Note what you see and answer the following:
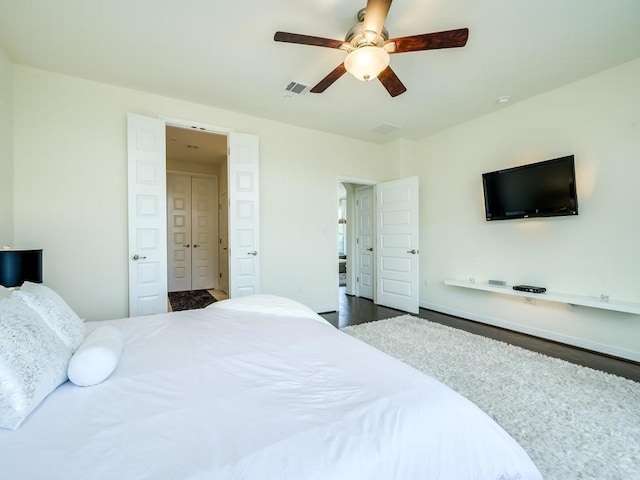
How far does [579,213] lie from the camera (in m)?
3.07

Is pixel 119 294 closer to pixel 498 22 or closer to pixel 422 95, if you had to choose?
pixel 422 95

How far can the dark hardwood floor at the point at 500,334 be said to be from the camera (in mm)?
2598

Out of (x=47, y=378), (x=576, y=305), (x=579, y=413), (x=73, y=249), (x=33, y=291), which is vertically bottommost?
(x=579, y=413)

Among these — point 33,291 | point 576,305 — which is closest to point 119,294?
point 33,291

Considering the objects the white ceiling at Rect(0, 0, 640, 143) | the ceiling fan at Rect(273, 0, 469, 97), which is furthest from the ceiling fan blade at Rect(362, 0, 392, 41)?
the white ceiling at Rect(0, 0, 640, 143)

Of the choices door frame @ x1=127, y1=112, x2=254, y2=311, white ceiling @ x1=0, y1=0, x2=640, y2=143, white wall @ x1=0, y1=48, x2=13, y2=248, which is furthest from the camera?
door frame @ x1=127, y1=112, x2=254, y2=311

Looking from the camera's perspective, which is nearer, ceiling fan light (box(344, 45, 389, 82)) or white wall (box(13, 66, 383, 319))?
ceiling fan light (box(344, 45, 389, 82))

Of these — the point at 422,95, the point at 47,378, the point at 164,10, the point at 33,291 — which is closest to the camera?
the point at 47,378

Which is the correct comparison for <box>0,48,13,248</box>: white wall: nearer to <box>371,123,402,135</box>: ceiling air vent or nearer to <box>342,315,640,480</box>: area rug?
<box>342,315,640,480</box>: area rug

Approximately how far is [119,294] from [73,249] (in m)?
0.64

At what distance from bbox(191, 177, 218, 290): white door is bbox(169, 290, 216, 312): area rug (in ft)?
1.25

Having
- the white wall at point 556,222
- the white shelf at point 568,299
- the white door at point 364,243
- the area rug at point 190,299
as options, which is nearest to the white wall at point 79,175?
the area rug at point 190,299

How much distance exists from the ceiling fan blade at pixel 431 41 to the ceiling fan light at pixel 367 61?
87 mm

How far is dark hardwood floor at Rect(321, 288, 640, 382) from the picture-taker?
260cm
